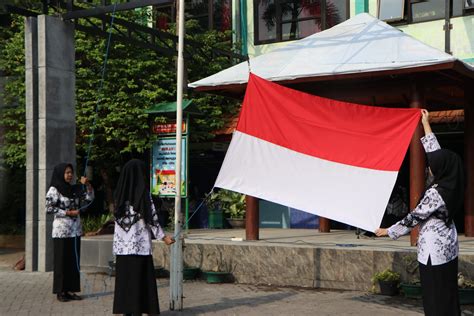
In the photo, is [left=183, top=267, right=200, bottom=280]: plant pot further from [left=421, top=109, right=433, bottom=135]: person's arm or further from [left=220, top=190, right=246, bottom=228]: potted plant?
[left=220, top=190, right=246, bottom=228]: potted plant

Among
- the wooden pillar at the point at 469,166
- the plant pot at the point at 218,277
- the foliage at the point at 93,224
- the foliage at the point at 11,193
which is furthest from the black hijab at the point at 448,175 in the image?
the foliage at the point at 11,193

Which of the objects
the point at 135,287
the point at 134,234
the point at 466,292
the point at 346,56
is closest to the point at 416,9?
the point at 346,56

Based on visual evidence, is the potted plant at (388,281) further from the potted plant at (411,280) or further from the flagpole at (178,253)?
the flagpole at (178,253)

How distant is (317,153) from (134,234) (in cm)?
239

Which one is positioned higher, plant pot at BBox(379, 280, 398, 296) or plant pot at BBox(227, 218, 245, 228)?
plant pot at BBox(227, 218, 245, 228)

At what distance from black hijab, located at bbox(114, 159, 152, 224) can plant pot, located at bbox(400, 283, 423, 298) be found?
388 centimetres

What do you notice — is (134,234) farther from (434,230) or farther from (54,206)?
(434,230)

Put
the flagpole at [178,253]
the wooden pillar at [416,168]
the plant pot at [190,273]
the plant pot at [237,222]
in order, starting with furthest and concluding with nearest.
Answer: the plant pot at [237,222], the plant pot at [190,273], the wooden pillar at [416,168], the flagpole at [178,253]

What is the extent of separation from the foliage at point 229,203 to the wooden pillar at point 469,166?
5.94 m

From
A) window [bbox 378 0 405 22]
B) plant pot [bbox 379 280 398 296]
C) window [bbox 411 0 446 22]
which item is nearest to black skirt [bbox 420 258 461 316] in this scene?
plant pot [bbox 379 280 398 296]

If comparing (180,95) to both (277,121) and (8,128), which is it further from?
(8,128)

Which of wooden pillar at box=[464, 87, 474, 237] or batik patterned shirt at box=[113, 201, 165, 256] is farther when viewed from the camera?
wooden pillar at box=[464, 87, 474, 237]

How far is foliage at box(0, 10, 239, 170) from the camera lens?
608 inches

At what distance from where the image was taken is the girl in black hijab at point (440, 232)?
220 inches
